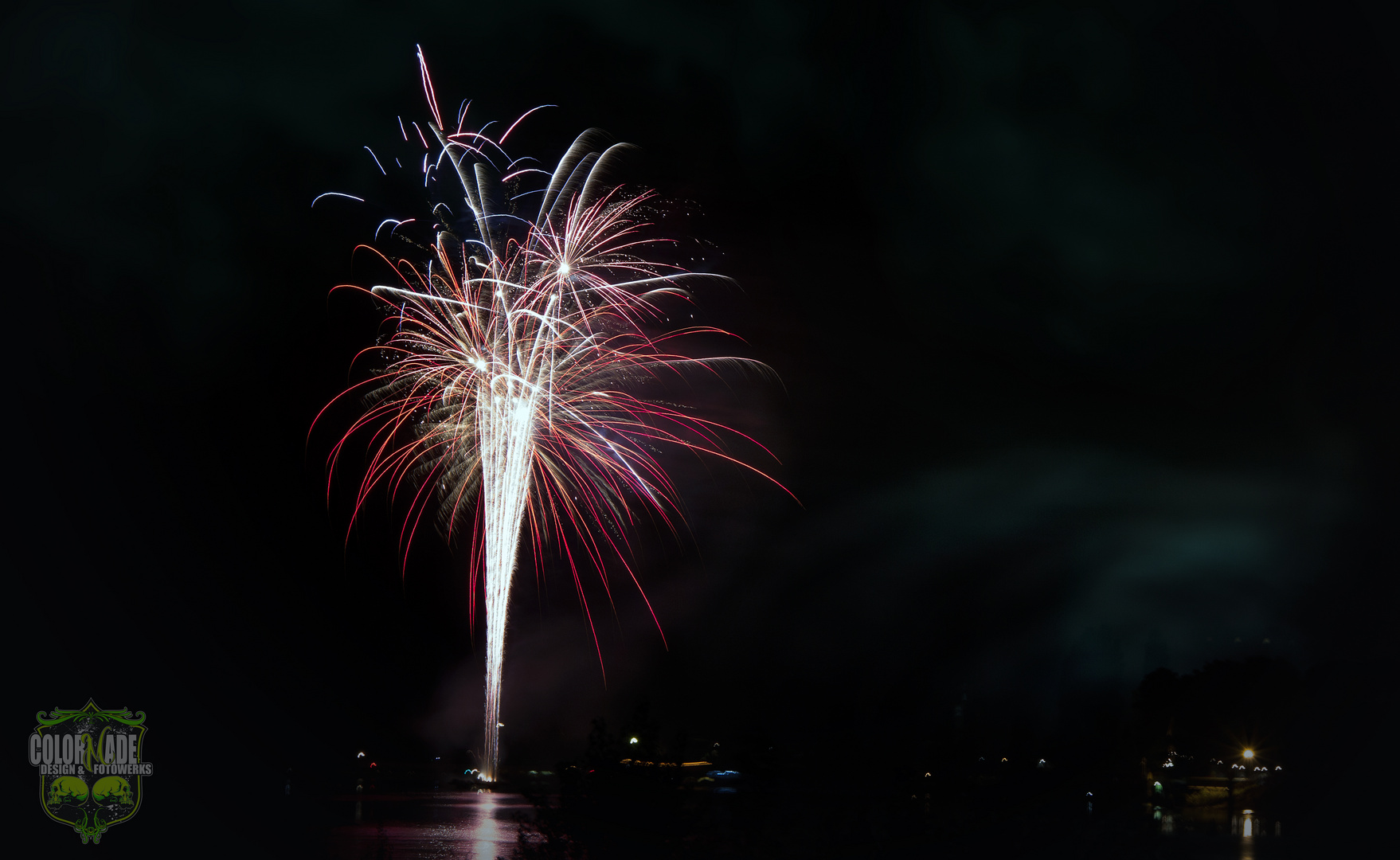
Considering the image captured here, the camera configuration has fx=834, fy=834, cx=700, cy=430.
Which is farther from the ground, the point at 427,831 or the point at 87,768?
the point at 87,768

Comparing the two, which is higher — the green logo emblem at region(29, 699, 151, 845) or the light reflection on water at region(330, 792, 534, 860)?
the green logo emblem at region(29, 699, 151, 845)

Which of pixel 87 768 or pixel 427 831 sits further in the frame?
pixel 427 831

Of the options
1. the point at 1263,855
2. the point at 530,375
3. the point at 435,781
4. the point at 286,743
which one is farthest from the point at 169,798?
the point at 435,781

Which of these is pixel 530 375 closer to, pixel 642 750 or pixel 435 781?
pixel 642 750

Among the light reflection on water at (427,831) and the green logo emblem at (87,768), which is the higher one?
the green logo emblem at (87,768)

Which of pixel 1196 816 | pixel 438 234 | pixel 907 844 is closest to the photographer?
pixel 907 844
